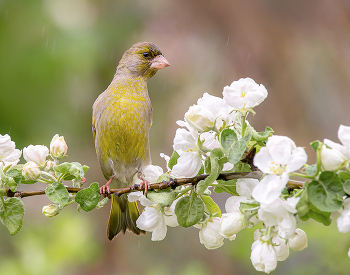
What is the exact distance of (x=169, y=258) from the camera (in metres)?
6.07

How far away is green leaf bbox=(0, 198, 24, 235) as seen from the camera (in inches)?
64.1

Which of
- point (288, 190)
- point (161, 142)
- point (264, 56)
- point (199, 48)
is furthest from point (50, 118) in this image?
point (288, 190)

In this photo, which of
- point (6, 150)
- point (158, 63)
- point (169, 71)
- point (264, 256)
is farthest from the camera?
point (169, 71)

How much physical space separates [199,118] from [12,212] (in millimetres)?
834

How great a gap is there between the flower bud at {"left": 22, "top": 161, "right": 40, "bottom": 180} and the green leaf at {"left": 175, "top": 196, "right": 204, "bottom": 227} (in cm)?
55

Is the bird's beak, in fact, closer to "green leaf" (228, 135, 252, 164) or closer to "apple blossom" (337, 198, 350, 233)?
"green leaf" (228, 135, 252, 164)

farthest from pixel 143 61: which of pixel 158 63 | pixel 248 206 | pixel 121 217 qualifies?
pixel 248 206

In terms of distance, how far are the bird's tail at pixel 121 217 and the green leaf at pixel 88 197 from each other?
1.23 meters

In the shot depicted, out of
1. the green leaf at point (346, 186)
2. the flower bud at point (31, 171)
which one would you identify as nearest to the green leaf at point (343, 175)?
the green leaf at point (346, 186)

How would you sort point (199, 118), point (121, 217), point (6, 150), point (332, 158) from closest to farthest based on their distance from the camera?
point (332, 158), point (199, 118), point (6, 150), point (121, 217)

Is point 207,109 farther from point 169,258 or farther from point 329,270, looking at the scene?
point 169,258

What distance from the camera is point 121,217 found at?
2.92 m

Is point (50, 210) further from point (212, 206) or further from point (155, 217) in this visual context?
point (212, 206)

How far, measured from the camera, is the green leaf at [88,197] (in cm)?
159
